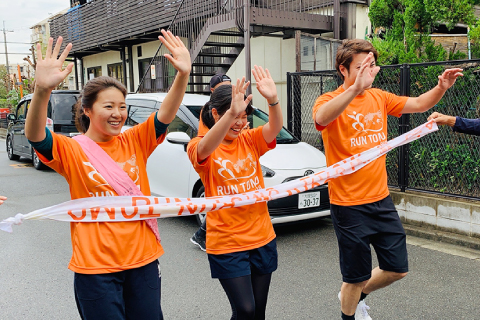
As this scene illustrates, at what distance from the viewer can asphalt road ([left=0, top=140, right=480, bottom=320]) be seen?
3771mm

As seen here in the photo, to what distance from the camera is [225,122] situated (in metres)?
2.36

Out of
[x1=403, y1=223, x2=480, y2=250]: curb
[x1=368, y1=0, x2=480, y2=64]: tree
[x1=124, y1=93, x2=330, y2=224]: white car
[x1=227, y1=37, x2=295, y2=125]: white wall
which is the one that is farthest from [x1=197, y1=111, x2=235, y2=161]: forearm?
[x1=227, y1=37, x2=295, y2=125]: white wall

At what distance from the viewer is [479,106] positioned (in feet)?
19.5

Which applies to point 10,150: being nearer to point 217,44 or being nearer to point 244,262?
point 217,44

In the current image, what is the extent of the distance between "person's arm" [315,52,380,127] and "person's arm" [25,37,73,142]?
4.75 feet

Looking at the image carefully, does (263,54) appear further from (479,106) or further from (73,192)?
(73,192)

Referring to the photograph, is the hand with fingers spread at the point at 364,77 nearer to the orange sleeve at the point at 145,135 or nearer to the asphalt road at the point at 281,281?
the orange sleeve at the point at 145,135

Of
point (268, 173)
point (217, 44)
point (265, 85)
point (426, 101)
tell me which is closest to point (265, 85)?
point (265, 85)

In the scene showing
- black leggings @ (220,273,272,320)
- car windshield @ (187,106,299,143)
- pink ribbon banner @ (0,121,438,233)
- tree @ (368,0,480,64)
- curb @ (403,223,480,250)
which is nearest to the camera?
pink ribbon banner @ (0,121,438,233)

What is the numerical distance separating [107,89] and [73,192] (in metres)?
0.54

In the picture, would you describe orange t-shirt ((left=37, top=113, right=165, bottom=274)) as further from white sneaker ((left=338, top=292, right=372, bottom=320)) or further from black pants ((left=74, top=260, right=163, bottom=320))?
white sneaker ((left=338, top=292, right=372, bottom=320))

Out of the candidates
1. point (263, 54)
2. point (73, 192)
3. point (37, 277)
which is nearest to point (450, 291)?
point (73, 192)

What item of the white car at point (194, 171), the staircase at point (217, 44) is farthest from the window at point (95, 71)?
the white car at point (194, 171)

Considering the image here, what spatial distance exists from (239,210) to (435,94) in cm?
158
